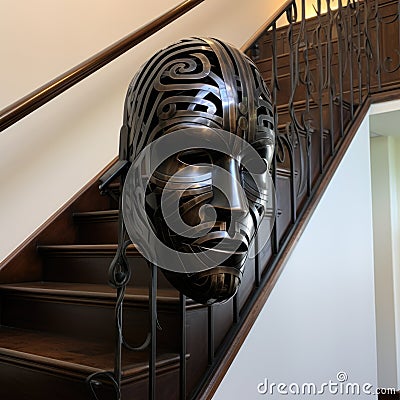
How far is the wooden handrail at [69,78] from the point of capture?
1.55m

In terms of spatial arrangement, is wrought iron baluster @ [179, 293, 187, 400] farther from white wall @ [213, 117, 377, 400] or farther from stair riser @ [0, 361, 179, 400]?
white wall @ [213, 117, 377, 400]

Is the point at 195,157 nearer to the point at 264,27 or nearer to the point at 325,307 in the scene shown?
the point at 264,27

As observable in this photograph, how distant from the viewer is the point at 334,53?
354cm

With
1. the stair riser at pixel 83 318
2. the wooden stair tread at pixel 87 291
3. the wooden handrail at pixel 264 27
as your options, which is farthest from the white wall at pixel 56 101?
the wooden handrail at pixel 264 27

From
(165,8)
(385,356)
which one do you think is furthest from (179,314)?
(385,356)

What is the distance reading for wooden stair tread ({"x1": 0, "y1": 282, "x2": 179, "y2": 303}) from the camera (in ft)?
5.32

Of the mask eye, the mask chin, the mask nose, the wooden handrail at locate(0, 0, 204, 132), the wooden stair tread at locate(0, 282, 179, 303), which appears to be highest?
the wooden handrail at locate(0, 0, 204, 132)

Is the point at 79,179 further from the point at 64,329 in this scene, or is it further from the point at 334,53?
the point at 334,53

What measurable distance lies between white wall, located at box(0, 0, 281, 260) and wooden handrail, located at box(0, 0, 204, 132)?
0.68 meters

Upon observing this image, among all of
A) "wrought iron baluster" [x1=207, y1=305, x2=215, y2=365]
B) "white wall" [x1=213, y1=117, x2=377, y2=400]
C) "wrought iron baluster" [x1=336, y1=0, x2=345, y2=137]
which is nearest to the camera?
"wrought iron baluster" [x1=207, y1=305, x2=215, y2=365]

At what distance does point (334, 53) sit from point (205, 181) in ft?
10.3

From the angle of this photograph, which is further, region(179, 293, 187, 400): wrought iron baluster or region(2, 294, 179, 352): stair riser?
region(2, 294, 179, 352): stair riser
